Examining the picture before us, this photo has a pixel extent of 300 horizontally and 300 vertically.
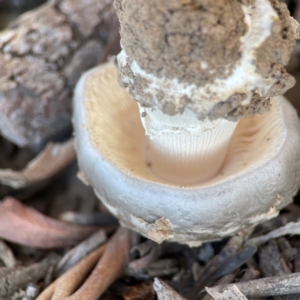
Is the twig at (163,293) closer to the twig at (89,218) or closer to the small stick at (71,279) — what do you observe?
the small stick at (71,279)

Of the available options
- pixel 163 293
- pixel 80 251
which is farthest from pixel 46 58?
pixel 163 293

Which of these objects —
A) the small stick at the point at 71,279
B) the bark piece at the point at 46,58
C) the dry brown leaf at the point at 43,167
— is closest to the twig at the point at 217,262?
the small stick at the point at 71,279

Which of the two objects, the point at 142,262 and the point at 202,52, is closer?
the point at 202,52

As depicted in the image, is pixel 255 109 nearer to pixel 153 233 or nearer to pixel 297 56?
pixel 153 233

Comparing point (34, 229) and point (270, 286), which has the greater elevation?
point (34, 229)

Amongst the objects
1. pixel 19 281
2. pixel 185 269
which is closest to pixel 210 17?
pixel 185 269

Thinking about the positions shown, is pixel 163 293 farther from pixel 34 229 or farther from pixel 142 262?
pixel 34 229
